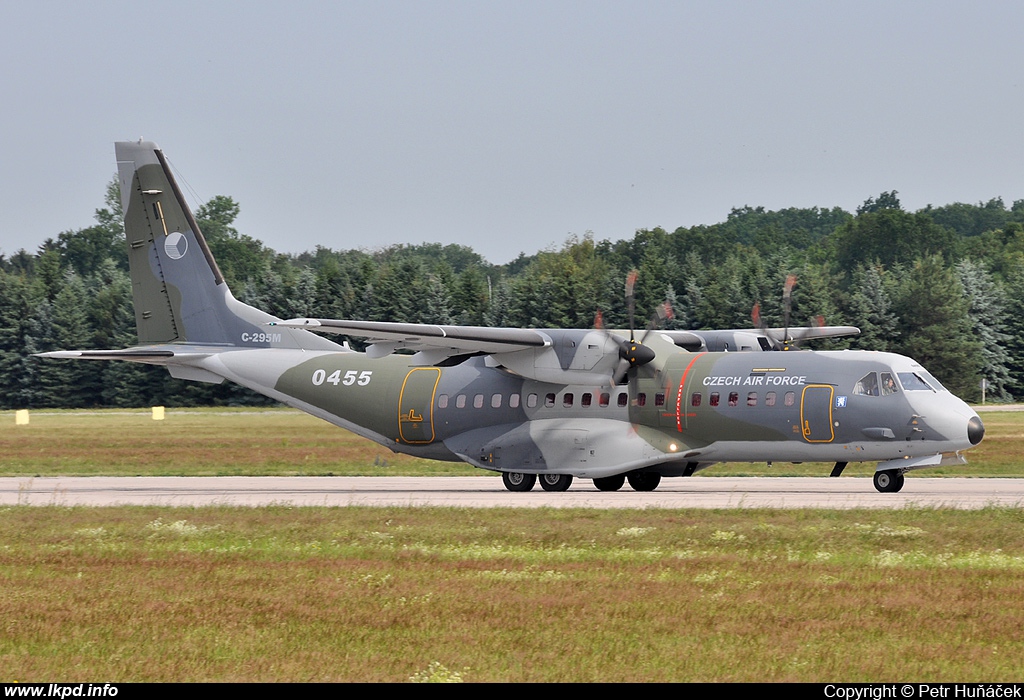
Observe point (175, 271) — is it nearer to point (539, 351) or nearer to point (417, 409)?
point (417, 409)

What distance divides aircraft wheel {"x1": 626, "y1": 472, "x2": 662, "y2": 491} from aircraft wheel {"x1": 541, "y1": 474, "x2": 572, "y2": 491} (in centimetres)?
148

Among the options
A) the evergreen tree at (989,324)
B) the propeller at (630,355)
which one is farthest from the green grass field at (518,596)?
the evergreen tree at (989,324)

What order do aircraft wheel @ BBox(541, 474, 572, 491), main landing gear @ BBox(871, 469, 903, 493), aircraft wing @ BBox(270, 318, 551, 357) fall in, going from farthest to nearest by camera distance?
aircraft wheel @ BBox(541, 474, 572, 491) → main landing gear @ BBox(871, 469, 903, 493) → aircraft wing @ BBox(270, 318, 551, 357)

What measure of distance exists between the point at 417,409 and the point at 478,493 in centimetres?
272

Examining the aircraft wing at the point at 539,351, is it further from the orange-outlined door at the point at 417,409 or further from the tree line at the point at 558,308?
the tree line at the point at 558,308

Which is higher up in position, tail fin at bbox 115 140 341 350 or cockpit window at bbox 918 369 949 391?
tail fin at bbox 115 140 341 350

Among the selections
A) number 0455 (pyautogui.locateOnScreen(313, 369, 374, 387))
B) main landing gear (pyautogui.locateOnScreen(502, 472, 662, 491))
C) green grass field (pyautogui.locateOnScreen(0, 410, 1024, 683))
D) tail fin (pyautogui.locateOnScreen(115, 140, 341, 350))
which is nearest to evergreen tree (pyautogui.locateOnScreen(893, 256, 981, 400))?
main landing gear (pyautogui.locateOnScreen(502, 472, 662, 491))

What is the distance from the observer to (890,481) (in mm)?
25875

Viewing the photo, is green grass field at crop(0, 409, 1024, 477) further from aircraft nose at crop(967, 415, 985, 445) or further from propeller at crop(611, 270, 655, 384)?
propeller at crop(611, 270, 655, 384)

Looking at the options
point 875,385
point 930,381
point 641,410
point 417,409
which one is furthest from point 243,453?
point 930,381

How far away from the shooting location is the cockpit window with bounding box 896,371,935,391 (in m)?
25.2

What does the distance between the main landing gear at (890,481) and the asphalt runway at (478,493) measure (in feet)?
0.87

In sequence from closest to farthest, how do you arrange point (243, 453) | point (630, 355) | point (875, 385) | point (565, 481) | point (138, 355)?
point (875, 385) < point (630, 355) < point (565, 481) < point (138, 355) < point (243, 453)
